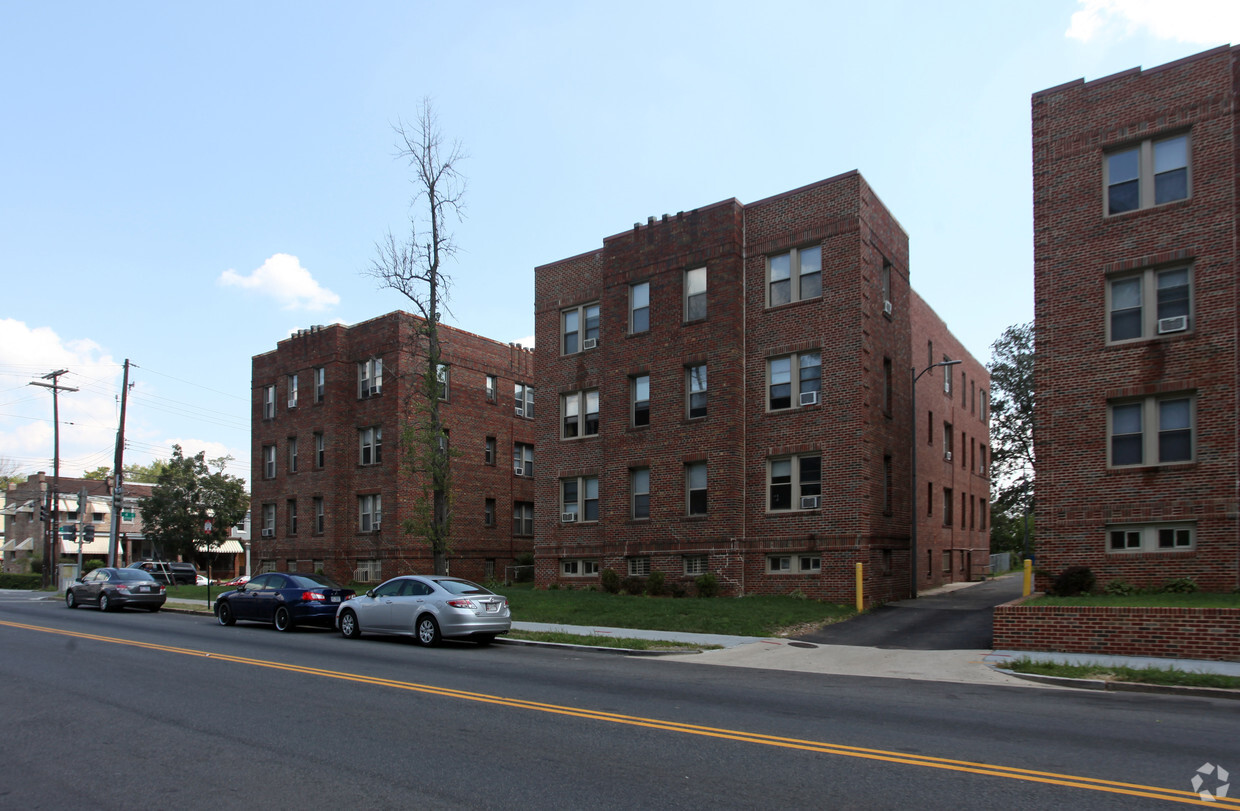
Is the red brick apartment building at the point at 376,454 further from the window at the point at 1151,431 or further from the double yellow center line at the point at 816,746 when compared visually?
the window at the point at 1151,431

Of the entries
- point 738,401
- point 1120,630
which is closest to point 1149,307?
point 1120,630

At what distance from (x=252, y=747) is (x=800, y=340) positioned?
19777 mm

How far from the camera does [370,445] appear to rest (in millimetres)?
37500

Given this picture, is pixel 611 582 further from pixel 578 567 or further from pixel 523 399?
pixel 523 399

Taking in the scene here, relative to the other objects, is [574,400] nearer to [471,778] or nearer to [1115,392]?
[1115,392]

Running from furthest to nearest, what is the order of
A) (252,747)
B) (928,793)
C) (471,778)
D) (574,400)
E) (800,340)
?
1. (574,400)
2. (800,340)
3. (252,747)
4. (471,778)
5. (928,793)

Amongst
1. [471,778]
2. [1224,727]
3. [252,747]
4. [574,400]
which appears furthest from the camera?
[574,400]

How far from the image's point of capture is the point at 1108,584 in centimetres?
1808

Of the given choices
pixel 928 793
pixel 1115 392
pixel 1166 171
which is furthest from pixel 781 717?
pixel 1166 171

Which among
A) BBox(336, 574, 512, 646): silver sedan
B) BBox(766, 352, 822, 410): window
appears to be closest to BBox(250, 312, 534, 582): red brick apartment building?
BBox(766, 352, 822, 410): window

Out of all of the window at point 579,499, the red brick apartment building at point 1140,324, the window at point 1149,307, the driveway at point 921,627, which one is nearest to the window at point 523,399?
the window at point 579,499

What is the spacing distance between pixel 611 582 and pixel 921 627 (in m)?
10.4

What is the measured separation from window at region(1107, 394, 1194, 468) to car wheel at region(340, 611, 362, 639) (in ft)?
56.1

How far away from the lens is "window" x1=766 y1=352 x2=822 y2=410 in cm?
2475
